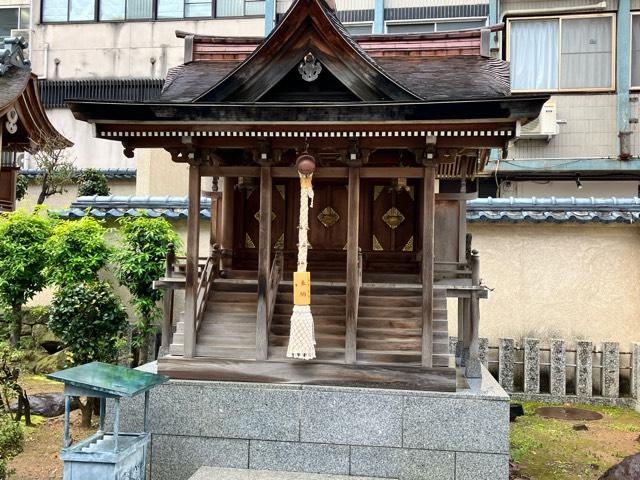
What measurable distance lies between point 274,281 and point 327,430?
2.32 metres

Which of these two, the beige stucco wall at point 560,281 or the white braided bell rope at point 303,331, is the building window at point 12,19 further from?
the white braided bell rope at point 303,331

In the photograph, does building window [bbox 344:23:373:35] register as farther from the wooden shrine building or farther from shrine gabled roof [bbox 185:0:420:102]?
shrine gabled roof [bbox 185:0:420:102]

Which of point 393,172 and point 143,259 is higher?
point 393,172

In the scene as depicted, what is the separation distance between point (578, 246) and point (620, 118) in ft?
17.1

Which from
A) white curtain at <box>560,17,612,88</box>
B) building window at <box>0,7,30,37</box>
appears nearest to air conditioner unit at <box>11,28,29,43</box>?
building window at <box>0,7,30,37</box>

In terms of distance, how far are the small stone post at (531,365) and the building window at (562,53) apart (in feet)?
25.4

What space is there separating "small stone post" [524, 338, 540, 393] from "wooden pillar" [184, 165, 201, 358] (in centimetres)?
761

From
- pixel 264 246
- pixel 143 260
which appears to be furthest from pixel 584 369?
pixel 143 260

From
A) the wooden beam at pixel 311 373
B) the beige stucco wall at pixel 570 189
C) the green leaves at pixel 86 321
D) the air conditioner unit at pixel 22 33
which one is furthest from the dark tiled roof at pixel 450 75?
the air conditioner unit at pixel 22 33

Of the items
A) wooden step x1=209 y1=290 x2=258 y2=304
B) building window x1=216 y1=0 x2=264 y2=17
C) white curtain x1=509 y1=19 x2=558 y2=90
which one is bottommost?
wooden step x1=209 y1=290 x2=258 y2=304

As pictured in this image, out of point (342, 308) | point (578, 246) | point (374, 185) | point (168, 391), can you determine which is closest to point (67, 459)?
point (168, 391)

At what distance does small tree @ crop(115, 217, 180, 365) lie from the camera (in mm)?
11945

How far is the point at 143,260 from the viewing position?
11969mm

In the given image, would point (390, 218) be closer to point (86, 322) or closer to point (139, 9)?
point (86, 322)
